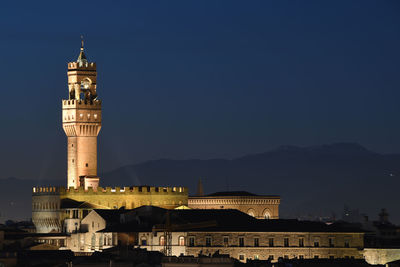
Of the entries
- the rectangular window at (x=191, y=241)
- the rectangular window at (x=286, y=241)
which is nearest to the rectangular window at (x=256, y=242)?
the rectangular window at (x=286, y=241)

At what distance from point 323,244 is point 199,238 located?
11035 mm

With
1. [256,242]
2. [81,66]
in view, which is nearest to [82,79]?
[81,66]

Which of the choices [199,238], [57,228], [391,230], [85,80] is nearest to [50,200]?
[57,228]

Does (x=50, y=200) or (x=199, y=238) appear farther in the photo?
(x=50, y=200)

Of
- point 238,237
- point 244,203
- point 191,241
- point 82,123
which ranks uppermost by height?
point 82,123

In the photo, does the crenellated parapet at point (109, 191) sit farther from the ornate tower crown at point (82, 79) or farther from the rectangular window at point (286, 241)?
the rectangular window at point (286, 241)

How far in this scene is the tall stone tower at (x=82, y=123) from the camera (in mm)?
159375

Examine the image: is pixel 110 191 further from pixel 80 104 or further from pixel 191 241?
pixel 191 241

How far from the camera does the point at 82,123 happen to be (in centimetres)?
16100

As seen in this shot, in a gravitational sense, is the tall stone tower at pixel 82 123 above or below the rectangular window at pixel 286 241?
above

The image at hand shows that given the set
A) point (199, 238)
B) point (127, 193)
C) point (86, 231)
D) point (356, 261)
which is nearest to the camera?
point (356, 261)

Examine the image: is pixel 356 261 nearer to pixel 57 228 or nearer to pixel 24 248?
pixel 24 248

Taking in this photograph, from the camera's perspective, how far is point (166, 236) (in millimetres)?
135500

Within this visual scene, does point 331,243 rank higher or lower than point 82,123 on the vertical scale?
lower
